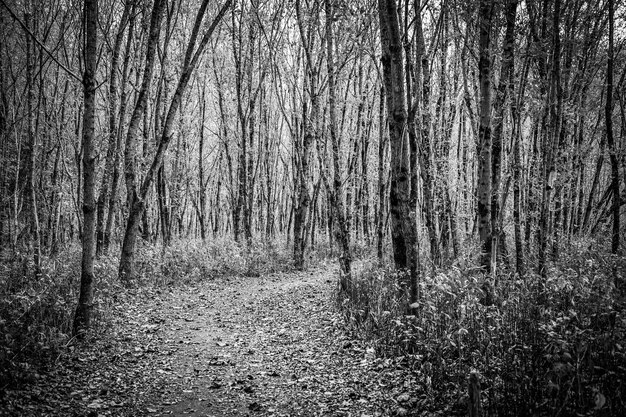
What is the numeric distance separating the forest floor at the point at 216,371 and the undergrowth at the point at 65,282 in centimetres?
22

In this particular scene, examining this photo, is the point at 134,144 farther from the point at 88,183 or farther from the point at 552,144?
the point at 552,144

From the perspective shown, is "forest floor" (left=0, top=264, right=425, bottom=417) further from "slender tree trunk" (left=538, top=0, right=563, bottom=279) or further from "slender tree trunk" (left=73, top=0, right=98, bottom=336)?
"slender tree trunk" (left=538, top=0, right=563, bottom=279)

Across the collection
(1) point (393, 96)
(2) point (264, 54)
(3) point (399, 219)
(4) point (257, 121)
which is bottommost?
(3) point (399, 219)

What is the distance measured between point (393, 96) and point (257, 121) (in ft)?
57.1

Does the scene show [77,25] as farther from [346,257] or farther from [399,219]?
[399,219]

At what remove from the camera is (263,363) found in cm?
553

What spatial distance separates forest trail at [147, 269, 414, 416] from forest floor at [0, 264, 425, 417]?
0.01 meters

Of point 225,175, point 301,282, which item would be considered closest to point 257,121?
point 225,175

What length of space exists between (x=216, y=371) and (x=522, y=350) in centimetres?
394

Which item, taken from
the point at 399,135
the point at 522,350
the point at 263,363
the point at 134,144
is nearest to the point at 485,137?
the point at 399,135

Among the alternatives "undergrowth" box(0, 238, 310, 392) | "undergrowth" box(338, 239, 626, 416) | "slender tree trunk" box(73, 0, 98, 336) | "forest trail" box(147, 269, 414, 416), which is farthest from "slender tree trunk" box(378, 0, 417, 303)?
"undergrowth" box(0, 238, 310, 392)

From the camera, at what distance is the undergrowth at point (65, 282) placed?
4570mm

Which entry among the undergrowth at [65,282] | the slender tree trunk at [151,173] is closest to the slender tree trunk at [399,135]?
the undergrowth at [65,282]

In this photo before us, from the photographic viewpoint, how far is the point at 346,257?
9.02m
